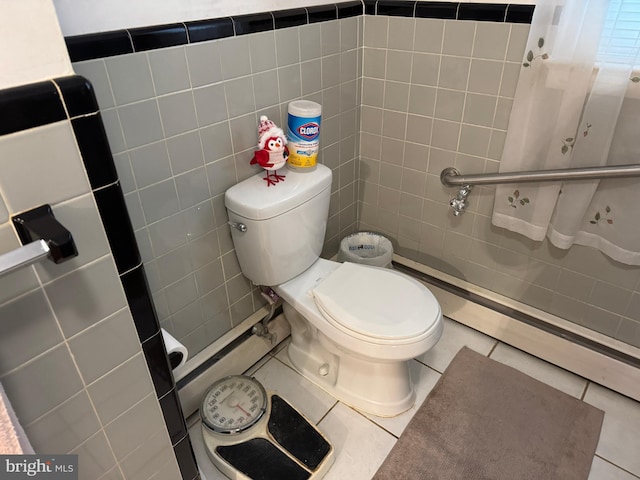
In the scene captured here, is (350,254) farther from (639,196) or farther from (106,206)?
(106,206)

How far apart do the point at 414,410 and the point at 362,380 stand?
21 centimetres

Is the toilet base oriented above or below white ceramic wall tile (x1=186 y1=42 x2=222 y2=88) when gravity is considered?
below

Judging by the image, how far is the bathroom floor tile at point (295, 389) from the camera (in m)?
1.62

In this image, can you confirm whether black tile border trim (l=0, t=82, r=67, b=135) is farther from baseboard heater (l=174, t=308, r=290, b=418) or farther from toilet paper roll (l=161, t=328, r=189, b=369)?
baseboard heater (l=174, t=308, r=290, b=418)

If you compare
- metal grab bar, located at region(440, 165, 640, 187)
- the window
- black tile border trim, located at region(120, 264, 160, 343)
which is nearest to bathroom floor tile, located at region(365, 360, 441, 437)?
metal grab bar, located at region(440, 165, 640, 187)

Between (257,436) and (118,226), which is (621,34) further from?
(257,436)

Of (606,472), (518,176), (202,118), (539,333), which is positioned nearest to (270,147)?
(202,118)

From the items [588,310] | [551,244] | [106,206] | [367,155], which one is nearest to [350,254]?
[367,155]

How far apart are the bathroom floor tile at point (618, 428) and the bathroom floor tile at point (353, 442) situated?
0.69m

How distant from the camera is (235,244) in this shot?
1.49 metres

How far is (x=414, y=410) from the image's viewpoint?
5.27 feet

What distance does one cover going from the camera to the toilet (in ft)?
4.48

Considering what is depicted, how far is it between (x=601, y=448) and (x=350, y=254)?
3.53 ft

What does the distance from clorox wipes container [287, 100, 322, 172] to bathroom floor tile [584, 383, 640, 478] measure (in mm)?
1297
